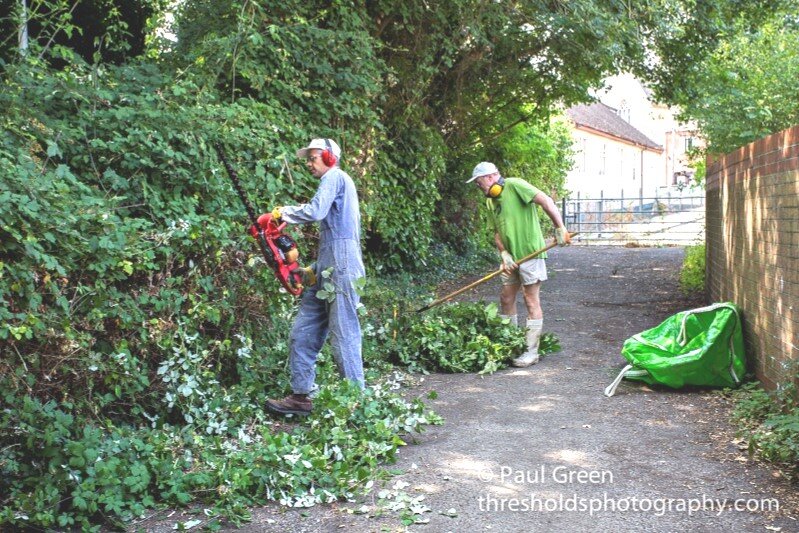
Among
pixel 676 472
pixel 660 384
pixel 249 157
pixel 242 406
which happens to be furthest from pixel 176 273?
pixel 660 384

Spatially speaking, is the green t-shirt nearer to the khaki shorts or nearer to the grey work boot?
the khaki shorts

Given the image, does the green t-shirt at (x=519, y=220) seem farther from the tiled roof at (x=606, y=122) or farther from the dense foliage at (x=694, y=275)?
the tiled roof at (x=606, y=122)

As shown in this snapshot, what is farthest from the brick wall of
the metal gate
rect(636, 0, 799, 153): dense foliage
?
the metal gate

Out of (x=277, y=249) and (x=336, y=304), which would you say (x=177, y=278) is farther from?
A: (x=336, y=304)

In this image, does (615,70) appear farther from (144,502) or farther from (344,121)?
(144,502)

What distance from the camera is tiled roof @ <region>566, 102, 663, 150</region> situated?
47969mm

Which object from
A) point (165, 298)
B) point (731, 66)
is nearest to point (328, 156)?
point (165, 298)

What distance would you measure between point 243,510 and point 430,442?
172 centimetres

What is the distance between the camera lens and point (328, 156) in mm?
6344

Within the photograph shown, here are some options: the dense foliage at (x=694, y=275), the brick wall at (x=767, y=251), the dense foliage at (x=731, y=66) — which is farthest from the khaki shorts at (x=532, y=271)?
the dense foliage at (x=731, y=66)

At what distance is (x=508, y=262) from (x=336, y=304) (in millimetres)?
2912

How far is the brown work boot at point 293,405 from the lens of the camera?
20.5 feet

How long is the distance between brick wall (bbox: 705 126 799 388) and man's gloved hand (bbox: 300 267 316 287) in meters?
3.41

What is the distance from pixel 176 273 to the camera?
19.6ft
